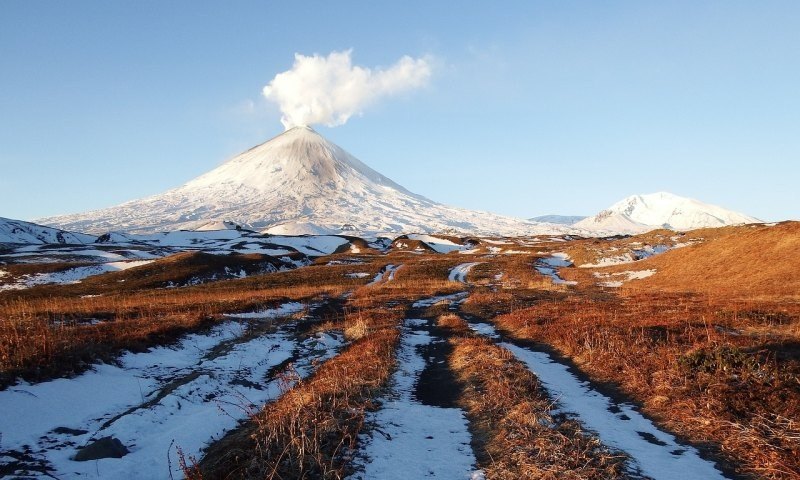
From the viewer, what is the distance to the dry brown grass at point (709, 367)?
858 centimetres

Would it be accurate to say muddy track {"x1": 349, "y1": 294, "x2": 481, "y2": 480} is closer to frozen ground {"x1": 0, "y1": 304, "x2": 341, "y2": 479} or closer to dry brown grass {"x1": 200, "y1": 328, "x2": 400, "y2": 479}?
dry brown grass {"x1": 200, "y1": 328, "x2": 400, "y2": 479}

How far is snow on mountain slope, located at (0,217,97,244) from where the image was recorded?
6097 inches

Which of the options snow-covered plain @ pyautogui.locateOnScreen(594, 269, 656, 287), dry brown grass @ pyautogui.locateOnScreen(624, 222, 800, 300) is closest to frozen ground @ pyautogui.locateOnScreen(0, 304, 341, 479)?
dry brown grass @ pyautogui.locateOnScreen(624, 222, 800, 300)

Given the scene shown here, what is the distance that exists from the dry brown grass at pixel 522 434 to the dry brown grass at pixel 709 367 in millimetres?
2540

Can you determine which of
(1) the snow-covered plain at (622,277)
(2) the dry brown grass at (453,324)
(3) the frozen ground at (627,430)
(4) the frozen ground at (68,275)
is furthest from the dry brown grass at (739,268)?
(4) the frozen ground at (68,275)

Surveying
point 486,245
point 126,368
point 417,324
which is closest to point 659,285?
point 417,324

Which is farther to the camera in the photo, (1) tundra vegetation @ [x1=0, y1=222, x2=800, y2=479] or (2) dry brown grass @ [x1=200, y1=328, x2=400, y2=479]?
(1) tundra vegetation @ [x1=0, y1=222, x2=800, y2=479]

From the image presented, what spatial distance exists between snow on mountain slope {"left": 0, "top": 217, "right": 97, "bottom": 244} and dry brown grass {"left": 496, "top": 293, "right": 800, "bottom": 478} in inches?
7043

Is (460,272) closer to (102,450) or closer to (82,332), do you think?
(82,332)

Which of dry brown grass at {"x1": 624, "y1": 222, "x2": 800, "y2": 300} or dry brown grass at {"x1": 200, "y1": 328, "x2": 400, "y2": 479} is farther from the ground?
dry brown grass at {"x1": 624, "y1": 222, "x2": 800, "y2": 300}

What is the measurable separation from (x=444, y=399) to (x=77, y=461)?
8.53 meters

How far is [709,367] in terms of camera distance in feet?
40.5

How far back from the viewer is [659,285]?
142ft

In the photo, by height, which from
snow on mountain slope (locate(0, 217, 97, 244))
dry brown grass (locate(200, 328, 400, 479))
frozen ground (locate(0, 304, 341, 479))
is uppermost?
snow on mountain slope (locate(0, 217, 97, 244))
